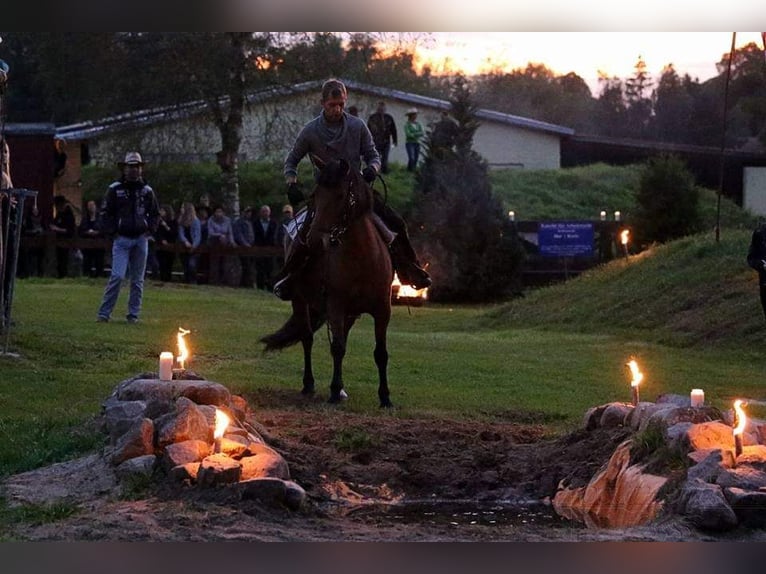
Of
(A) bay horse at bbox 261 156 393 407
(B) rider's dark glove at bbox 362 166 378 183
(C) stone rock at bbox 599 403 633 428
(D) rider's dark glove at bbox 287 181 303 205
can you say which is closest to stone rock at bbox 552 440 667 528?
(C) stone rock at bbox 599 403 633 428

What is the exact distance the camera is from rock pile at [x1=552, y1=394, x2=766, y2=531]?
7699mm

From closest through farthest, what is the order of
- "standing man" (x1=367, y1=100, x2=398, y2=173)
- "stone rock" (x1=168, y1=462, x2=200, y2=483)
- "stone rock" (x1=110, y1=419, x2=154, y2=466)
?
"stone rock" (x1=168, y1=462, x2=200, y2=483), "stone rock" (x1=110, y1=419, x2=154, y2=466), "standing man" (x1=367, y1=100, x2=398, y2=173)

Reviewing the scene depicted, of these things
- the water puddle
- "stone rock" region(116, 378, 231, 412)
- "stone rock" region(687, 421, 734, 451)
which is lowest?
the water puddle

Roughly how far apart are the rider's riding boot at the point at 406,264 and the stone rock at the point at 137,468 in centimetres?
396

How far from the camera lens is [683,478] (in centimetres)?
828

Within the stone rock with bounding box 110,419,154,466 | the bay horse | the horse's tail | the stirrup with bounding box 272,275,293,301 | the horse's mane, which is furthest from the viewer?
the horse's tail

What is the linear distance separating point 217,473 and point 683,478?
2518 millimetres

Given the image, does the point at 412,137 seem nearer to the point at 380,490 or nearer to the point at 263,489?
the point at 380,490

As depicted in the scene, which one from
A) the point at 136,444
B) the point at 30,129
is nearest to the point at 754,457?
the point at 136,444

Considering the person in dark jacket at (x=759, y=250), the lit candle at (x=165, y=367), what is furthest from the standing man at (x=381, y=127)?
the lit candle at (x=165, y=367)

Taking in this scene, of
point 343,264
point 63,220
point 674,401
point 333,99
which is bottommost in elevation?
point 674,401

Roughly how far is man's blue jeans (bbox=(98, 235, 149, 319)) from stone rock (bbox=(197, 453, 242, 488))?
8.20m

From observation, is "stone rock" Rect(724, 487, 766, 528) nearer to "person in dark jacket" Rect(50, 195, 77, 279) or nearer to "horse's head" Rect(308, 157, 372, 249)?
"horse's head" Rect(308, 157, 372, 249)

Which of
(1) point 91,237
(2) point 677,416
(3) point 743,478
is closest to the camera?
(3) point 743,478
